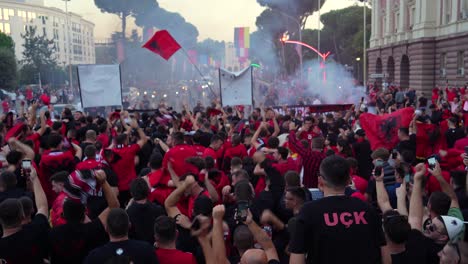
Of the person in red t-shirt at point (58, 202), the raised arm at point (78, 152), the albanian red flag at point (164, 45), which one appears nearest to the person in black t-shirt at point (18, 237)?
the person in red t-shirt at point (58, 202)

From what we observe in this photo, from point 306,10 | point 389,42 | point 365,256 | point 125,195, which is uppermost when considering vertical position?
point 306,10

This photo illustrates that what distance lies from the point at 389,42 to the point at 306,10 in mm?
23622

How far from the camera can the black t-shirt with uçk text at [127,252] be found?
3.92m

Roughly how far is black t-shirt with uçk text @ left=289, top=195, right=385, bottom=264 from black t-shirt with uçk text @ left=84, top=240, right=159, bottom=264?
1035 millimetres

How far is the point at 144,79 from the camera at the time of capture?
2114 inches

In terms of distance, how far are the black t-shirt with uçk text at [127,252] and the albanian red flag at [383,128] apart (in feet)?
19.7

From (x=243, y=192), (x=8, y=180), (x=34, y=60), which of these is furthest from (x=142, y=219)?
(x=34, y=60)

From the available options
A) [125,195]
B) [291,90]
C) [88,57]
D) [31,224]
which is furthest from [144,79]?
[88,57]

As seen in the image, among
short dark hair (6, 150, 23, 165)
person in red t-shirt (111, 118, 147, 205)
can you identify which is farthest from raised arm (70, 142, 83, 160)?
short dark hair (6, 150, 23, 165)

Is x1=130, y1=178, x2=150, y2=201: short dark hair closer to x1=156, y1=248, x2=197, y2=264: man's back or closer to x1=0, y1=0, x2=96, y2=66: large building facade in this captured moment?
x1=156, y1=248, x2=197, y2=264: man's back

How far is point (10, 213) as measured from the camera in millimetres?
4316

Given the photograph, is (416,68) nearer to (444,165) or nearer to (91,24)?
(444,165)

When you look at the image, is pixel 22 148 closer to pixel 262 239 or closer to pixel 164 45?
pixel 262 239

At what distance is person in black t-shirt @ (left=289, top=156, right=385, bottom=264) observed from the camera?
11.6 feet
